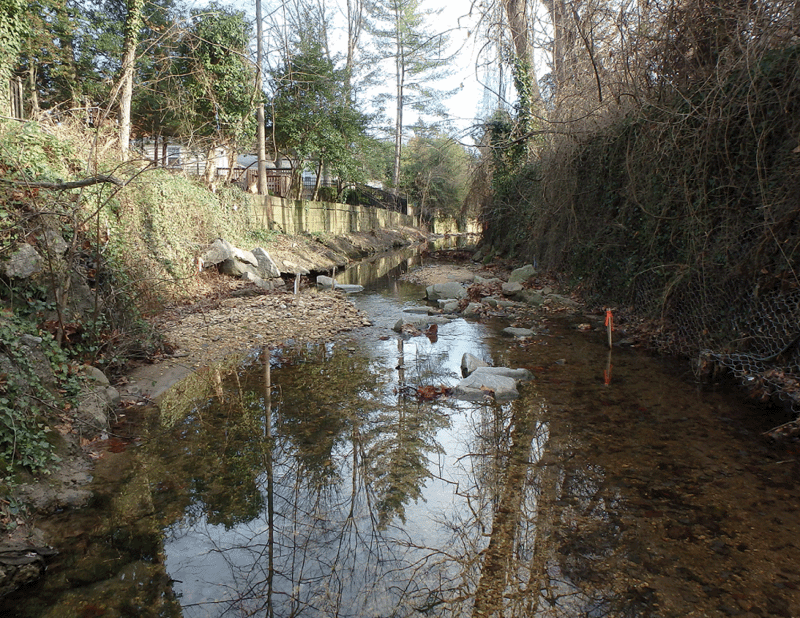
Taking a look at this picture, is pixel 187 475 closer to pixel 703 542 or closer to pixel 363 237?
pixel 703 542

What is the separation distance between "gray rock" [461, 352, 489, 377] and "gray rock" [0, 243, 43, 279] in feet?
14.7

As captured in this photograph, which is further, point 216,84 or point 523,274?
point 216,84

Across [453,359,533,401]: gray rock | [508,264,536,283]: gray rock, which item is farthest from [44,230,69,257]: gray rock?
[508,264,536,283]: gray rock

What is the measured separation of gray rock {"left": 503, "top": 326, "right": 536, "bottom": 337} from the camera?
789 centimetres

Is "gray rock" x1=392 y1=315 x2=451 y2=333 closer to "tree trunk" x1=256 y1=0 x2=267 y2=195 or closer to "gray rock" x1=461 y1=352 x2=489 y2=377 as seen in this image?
"gray rock" x1=461 y1=352 x2=489 y2=377

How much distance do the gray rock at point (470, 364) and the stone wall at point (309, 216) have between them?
11199mm

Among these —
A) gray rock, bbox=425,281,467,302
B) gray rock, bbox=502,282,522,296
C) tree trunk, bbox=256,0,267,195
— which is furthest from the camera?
tree trunk, bbox=256,0,267,195

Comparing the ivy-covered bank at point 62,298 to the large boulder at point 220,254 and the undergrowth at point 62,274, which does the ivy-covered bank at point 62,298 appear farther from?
the large boulder at point 220,254

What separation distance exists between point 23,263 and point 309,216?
14907 mm

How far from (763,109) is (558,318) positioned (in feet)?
16.0

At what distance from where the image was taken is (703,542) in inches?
114

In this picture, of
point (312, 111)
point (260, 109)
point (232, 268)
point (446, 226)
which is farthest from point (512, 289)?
point (446, 226)

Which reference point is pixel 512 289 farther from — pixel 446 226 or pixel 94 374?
pixel 446 226

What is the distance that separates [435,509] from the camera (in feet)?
10.8
